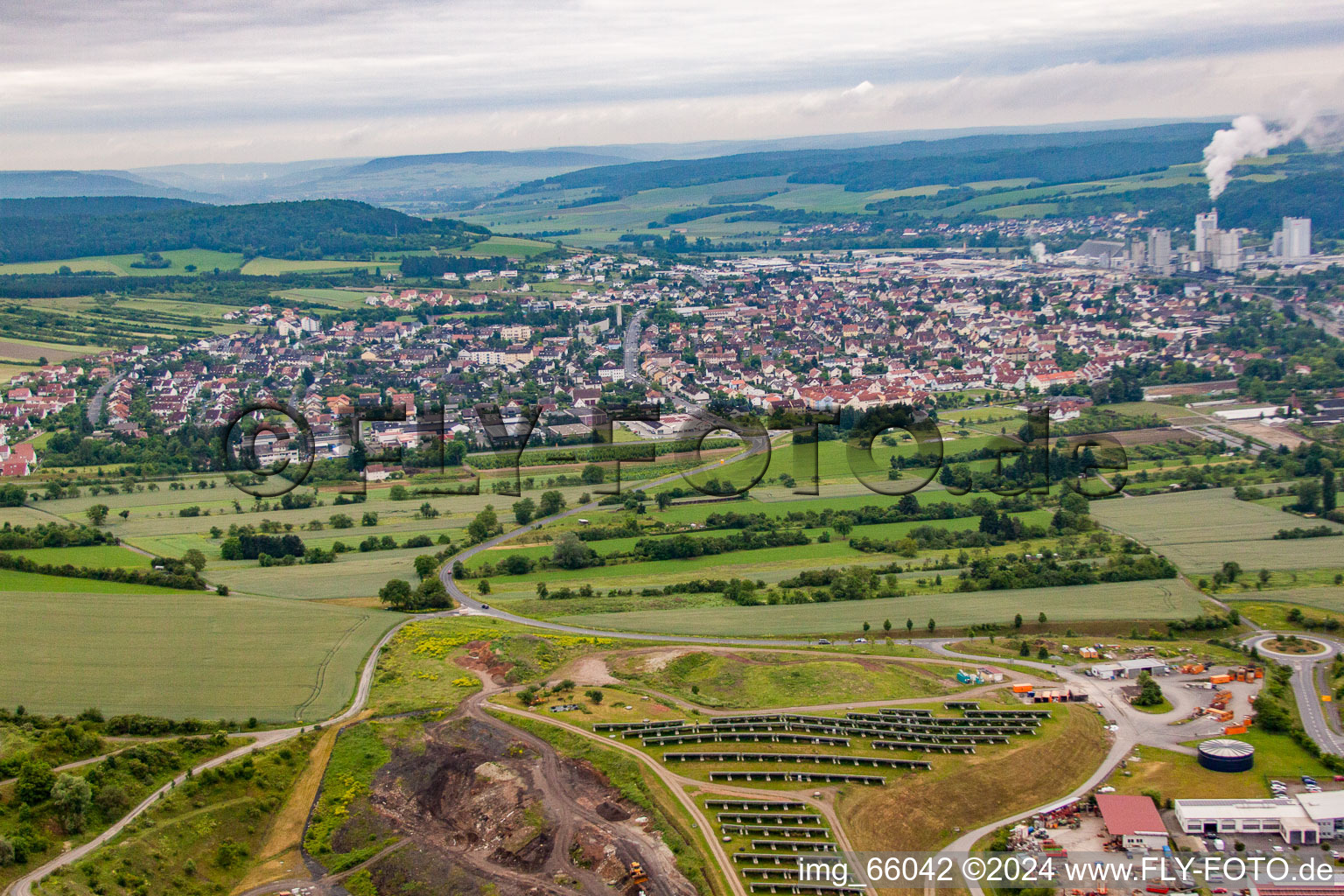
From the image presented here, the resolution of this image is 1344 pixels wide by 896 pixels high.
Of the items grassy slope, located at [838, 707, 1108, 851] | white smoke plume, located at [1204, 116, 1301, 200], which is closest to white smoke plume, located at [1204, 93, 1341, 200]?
white smoke plume, located at [1204, 116, 1301, 200]

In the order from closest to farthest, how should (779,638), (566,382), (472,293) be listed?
(779,638) → (566,382) → (472,293)

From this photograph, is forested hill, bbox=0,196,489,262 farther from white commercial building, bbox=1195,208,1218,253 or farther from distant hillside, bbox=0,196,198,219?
white commercial building, bbox=1195,208,1218,253

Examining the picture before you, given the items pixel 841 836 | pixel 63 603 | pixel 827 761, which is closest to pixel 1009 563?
pixel 827 761

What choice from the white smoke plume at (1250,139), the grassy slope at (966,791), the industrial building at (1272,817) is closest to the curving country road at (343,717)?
the grassy slope at (966,791)

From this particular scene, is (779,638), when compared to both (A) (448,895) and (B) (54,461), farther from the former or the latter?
A: (B) (54,461)

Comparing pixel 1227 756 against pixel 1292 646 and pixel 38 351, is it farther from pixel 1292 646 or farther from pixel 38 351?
pixel 38 351

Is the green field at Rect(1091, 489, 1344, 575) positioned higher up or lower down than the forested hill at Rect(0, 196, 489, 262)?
lower down

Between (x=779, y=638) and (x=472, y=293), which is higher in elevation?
(x=472, y=293)

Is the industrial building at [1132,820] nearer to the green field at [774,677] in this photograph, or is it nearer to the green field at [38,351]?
the green field at [774,677]
